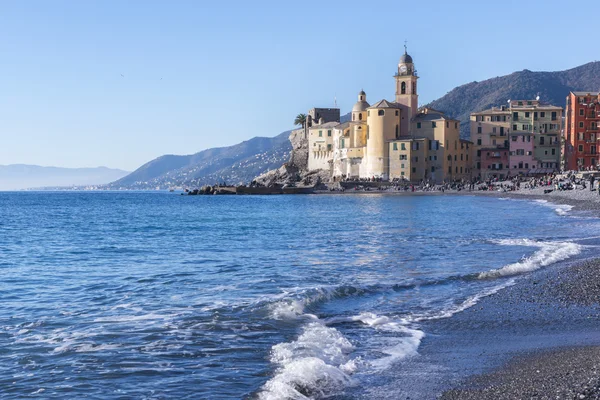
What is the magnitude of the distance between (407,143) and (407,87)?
11244mm

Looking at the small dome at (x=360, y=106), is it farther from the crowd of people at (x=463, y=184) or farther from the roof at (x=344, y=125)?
the crowd of people at (x=463, y=184)

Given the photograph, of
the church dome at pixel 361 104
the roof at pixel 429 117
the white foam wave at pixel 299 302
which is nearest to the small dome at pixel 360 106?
the church dome at pixel 361 104

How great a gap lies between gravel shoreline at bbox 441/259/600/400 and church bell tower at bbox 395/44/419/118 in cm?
9868

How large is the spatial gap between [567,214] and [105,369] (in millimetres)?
44293

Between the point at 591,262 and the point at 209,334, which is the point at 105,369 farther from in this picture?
the point at 591,262

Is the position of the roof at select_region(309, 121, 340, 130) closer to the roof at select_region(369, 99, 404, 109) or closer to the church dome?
the church dome

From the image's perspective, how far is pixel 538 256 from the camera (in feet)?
84.1

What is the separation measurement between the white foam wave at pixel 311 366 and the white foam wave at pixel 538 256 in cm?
938

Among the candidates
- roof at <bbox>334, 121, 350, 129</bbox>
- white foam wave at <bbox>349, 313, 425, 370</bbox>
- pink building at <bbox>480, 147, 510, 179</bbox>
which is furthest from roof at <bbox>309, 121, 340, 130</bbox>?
white foam wave at <bbox>349, 313, 425, 370</bbox>

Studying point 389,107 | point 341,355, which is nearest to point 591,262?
point 341,355

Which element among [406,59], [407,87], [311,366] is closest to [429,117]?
[407,87]

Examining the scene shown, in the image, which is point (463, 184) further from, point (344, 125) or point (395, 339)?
point (395, 339)

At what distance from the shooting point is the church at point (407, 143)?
113000mm

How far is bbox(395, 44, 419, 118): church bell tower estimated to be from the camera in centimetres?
11688
